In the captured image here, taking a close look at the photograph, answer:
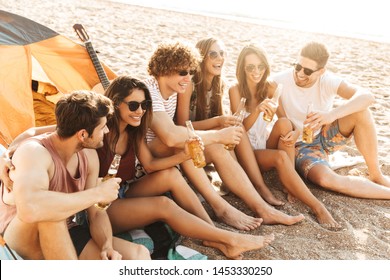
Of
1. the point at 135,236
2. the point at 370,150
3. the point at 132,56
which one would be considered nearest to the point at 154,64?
the point at 135,236

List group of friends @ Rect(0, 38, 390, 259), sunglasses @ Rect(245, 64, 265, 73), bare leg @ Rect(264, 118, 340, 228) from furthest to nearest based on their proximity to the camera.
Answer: sunglasses @ Rect(245, 64, 265, 73)
bare leg @ Rect(264, 118, 340, 228)
group of friends @ Rect(0, 38, 390, 259)

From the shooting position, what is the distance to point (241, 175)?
2.96 metres

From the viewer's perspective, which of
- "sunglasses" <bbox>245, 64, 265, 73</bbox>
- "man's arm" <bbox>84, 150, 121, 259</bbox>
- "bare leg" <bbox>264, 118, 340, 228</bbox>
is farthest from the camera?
"sunglasses" <bbox>245, 64, 265, 73</bbox>

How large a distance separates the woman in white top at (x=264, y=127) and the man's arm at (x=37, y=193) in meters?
1.47

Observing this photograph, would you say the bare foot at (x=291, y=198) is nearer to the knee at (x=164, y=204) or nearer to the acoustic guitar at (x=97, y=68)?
the knee at (x=164, y=204)

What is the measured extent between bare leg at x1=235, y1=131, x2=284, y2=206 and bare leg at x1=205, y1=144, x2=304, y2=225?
20 cm

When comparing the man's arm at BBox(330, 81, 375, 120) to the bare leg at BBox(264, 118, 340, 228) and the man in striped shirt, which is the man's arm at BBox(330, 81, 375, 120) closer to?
the bare leg at BBox(264, 118, 340, 228)

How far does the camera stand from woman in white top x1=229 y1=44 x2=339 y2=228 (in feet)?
10.2

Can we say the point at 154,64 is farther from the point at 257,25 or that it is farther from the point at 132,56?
the point at 257,25

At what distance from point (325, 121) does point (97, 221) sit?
1.63m

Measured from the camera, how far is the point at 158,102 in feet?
9.50

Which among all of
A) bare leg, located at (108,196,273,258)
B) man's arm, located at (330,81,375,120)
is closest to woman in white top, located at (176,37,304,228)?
bare leg, located at (108,196,273,258)

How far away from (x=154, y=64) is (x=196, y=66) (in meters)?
0.26

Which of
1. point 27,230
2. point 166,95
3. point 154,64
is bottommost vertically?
point 27,230
